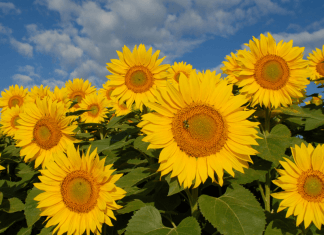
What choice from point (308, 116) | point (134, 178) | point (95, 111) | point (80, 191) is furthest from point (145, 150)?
point (95, 111)

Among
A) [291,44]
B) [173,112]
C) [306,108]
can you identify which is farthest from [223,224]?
[306,108]

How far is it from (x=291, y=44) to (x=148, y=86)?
202cm

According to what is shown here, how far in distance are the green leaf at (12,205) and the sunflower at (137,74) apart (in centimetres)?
186

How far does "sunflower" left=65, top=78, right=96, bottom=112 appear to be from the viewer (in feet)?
22.5

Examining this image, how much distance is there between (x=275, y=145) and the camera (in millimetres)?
2926

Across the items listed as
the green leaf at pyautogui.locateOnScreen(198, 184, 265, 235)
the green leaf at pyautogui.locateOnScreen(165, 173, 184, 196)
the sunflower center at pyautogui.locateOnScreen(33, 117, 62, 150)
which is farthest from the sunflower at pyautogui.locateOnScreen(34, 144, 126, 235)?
the sunflower center at pyautogui.locateOnScreen(33, 117, 62, 150)

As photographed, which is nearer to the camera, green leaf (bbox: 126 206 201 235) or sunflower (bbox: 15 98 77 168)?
green leaf (bbox: 126 206 201 235)

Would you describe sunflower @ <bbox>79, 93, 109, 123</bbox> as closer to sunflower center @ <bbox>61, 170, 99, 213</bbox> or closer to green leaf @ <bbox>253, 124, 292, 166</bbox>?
sunflower center @ <bbox>61, 170, 99, 213</bbox>

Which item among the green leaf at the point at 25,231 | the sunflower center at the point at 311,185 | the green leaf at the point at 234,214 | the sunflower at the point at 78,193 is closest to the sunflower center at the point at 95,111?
the green leaf at the point at 25,231

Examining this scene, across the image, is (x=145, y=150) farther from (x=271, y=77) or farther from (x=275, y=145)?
(x=271, y=77)

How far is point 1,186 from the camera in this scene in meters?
3.66

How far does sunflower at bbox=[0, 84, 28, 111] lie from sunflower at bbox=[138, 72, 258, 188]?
630 cm

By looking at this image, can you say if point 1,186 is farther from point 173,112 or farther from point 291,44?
point 291,44

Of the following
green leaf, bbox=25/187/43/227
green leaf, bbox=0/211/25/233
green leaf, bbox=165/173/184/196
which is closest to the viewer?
green leaf, bbox=165/173/184/196
